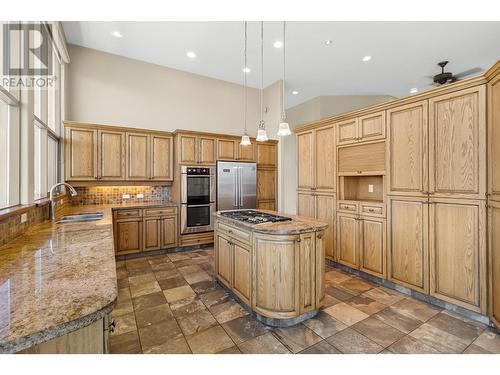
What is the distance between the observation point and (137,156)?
13.8 ft

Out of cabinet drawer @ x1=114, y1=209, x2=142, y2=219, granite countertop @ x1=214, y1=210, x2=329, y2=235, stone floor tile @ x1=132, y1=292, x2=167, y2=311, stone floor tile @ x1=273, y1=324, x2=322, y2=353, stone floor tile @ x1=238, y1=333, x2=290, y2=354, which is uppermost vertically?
granite countertop @ x1=214, y1=210, x2=329, y2=235

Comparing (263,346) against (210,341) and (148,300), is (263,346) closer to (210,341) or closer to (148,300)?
(210,341)

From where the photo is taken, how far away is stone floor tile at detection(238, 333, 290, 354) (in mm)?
1826

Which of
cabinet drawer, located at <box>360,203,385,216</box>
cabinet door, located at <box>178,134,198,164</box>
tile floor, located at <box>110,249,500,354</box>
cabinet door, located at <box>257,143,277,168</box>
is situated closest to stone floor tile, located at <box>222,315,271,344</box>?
tile floor, located at <box>110,249,500,354</box>

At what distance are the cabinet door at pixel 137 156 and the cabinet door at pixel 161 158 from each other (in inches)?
4.1

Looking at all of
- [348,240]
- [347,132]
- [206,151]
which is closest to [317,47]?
[347,132]

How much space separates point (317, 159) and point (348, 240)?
1.38 meters

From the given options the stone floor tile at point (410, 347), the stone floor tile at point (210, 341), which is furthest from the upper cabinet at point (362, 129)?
the stone floor tile at point (210, 341)

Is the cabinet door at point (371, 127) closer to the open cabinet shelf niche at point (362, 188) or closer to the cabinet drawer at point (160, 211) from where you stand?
the open cabinet shelf niche at point (362, 188)

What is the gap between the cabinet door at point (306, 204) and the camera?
395 cm

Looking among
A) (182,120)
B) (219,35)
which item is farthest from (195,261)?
(219,35)

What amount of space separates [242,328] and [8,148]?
2615mm

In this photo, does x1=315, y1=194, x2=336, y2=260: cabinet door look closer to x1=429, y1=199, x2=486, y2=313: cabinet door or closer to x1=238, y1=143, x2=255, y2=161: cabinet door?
x1=429, y1=199, x2=486, y2=313: cabinet door

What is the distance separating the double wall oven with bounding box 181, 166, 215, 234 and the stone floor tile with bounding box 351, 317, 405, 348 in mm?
3127
